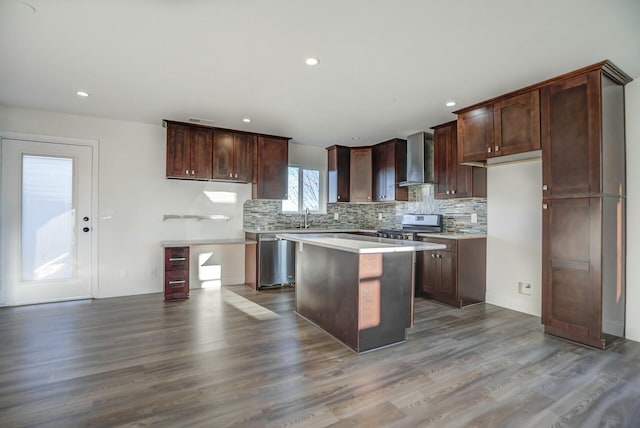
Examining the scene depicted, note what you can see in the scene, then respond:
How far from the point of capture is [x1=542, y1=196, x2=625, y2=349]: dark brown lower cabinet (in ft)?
9.00

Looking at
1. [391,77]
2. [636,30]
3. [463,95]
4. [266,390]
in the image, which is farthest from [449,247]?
[266,390]

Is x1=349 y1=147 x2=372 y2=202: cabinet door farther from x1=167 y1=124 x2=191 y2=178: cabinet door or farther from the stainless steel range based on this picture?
x1=167 y1=124 x2=191 y2=178: cabinet door

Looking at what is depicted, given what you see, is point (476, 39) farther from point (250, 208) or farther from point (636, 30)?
point (250, 208)

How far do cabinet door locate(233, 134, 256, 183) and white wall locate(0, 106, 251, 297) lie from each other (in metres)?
0.64

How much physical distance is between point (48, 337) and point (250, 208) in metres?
3.08

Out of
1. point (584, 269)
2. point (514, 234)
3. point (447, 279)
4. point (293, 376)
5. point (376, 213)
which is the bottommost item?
point (293, 376)

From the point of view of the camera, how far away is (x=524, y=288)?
151 inches

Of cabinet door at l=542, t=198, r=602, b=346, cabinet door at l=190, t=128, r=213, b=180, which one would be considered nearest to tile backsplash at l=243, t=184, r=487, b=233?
cabinet door at l=190, t=128, r=213, b=180

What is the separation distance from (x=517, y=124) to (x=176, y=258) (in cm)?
442

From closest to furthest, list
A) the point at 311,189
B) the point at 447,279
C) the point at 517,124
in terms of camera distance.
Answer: the point at 517,124 → the point at 447,279 → the point at 311,189

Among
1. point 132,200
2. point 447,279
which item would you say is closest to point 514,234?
point 447,279

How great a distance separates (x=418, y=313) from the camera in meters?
3.79

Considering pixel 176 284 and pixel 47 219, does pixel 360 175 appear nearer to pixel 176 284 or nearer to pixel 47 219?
pixel 176 284

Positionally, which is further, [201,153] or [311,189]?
[311,189]
